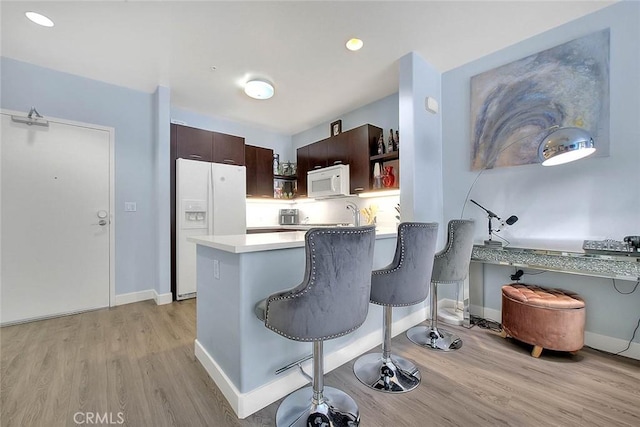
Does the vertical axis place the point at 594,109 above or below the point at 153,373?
above

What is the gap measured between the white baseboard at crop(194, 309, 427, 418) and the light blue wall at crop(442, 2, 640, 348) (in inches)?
61.4

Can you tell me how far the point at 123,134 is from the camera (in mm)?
3148

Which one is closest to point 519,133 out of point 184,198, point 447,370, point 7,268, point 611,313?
point 611,313

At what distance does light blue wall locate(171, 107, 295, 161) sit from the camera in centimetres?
391

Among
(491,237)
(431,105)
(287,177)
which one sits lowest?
(491,237)

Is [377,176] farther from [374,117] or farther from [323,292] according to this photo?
[323,292]

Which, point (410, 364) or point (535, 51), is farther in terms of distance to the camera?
point (535, 51)

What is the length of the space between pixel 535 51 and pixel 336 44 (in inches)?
70.5

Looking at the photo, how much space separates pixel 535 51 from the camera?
233cm

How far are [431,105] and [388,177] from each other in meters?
0.92

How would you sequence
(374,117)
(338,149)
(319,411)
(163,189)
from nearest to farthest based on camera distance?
(319,411), (163,189), (374,117), (338,149)

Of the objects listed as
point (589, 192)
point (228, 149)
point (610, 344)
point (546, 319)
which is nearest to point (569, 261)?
point (546, 319)

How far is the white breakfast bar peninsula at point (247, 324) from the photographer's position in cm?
142

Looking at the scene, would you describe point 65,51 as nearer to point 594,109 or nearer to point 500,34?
point 500,34
